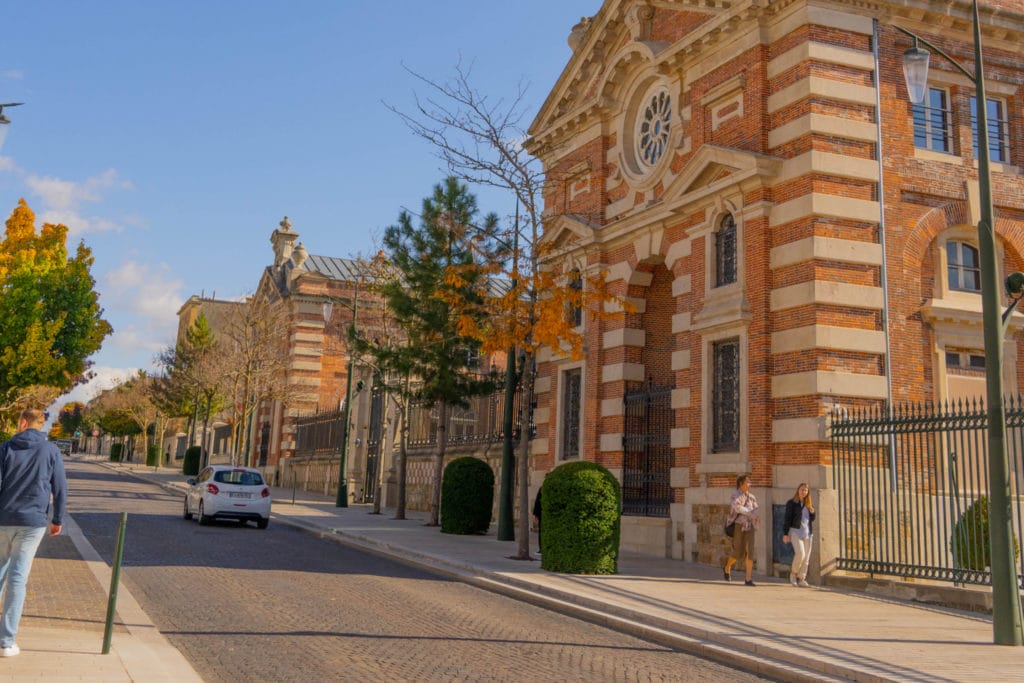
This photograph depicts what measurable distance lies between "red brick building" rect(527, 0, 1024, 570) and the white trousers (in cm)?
37

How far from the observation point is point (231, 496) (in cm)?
2195

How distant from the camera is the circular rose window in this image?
68.5ft

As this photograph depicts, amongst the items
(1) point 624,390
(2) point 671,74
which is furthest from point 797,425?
(2) point 671,74

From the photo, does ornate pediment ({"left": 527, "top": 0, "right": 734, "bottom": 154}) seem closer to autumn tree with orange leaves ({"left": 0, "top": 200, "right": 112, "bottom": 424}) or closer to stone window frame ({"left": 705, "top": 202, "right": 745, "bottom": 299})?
stone window frame ({"left": 705, "top": 202, "right": 745, "bottom": 299})

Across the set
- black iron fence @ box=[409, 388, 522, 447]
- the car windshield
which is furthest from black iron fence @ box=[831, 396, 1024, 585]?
the car windshield

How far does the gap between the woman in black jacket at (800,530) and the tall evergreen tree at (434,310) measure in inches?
432

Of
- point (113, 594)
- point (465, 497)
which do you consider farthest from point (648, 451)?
point (113, 594)

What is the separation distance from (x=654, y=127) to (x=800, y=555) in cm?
1109

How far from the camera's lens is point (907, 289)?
→ 53.6 ft

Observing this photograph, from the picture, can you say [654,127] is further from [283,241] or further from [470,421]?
[283,241]

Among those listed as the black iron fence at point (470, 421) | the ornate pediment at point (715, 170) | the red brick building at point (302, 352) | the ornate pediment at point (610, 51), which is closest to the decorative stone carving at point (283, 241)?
the red brick building at point (302, 352)

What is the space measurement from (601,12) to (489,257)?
8182mm

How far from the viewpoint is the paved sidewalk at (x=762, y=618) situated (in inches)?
329

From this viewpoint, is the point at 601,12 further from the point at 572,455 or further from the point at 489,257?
the point at 572,455
